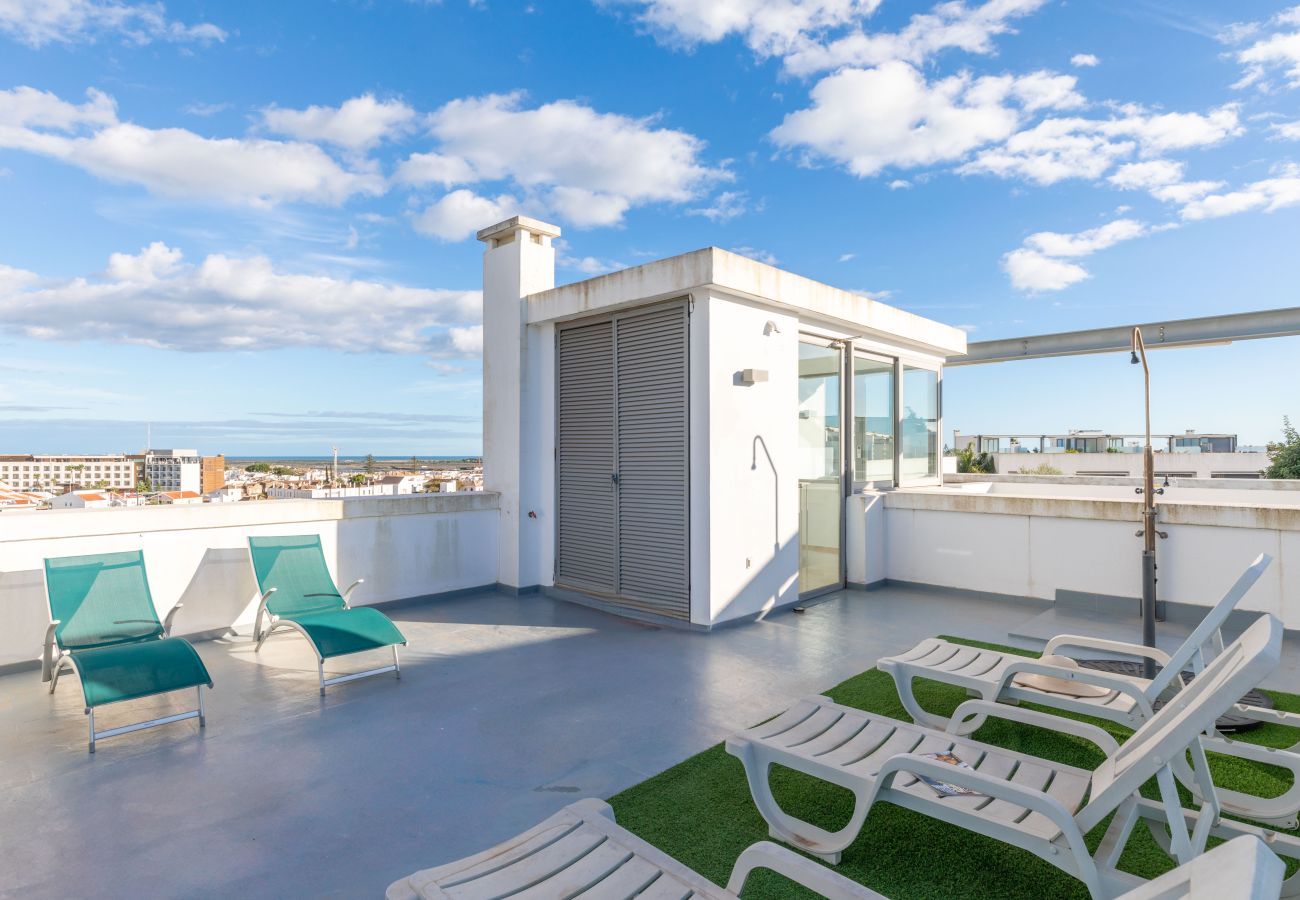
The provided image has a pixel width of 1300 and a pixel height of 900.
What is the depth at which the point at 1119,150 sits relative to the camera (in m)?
10.8

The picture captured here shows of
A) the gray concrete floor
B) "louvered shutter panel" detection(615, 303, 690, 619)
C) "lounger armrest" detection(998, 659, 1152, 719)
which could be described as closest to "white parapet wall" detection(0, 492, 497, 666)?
the gray concrete floor

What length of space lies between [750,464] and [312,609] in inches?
180

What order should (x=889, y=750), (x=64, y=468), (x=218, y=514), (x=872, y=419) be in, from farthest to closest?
(x=64, y=468) < (x=872, y=419) < (x=218, y=514) < (x=889, y=750)

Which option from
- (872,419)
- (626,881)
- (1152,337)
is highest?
(1152,337)

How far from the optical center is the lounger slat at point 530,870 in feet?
6.25

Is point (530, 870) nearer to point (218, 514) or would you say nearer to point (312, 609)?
point (312, 609)

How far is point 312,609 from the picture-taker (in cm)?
605

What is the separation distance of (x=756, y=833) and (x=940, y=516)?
257 inches

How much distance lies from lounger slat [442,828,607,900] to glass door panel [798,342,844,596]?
20.9 ft

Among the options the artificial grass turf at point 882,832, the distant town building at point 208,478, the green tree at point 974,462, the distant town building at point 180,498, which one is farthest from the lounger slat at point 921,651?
the green tree at point 974,462

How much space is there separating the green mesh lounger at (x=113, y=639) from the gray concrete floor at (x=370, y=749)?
1.02 feet

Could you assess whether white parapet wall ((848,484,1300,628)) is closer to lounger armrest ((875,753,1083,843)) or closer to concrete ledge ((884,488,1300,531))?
concrete ledge ((884,488,1300,531))

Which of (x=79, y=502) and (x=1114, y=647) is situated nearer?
(x=1114, y=647)

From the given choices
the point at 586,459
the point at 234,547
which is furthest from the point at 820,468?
the point at 234,547
